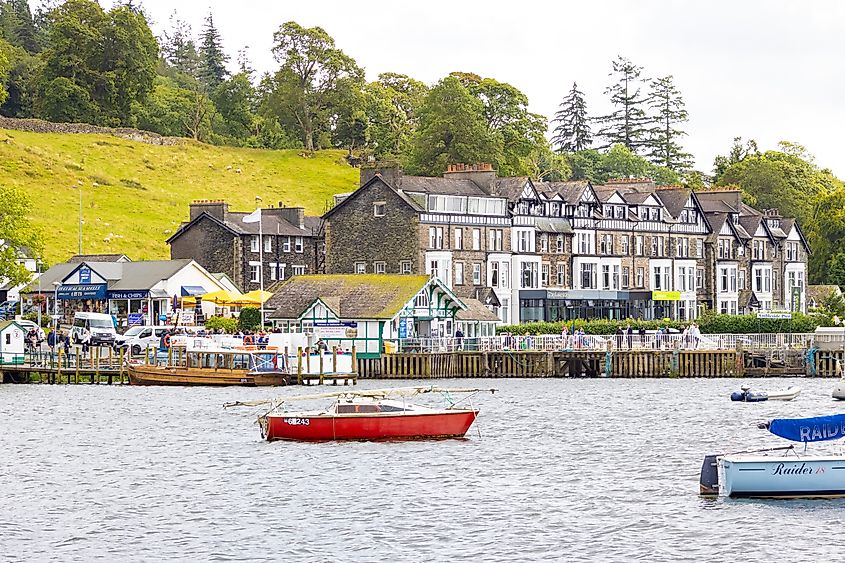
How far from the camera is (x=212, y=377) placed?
81.9 metres

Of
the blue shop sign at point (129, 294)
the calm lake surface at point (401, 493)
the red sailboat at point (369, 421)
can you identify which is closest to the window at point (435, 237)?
the blue shop sign at point (129, 294)

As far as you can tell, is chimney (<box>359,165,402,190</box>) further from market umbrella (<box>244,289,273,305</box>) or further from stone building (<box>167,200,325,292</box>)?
market umbrella (<box>244,289,273,305</box>)

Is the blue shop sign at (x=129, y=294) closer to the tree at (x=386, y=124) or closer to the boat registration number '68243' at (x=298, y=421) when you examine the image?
the boat registration number '68243' at (x=298, y=421)

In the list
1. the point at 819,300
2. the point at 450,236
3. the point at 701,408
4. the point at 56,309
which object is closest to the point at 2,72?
the point at 56,309

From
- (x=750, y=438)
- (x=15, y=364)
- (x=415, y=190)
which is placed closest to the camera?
(x=750, y=438)

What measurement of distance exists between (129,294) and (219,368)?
31.7 m

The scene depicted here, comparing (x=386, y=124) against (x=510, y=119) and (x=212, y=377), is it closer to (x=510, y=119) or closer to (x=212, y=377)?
(x=510, y=119)

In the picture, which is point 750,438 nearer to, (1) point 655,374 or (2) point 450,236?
(1) point 655,374

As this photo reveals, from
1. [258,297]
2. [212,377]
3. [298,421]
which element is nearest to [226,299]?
[258,297]

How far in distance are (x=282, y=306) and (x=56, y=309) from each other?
27.3 meters

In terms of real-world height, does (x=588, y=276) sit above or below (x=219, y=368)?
above

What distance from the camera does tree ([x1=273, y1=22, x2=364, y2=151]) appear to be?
185125 mm

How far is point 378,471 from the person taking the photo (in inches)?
1912

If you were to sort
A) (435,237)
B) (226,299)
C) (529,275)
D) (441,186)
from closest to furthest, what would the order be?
(226,299), (435,237), (441,186), (529,275)
